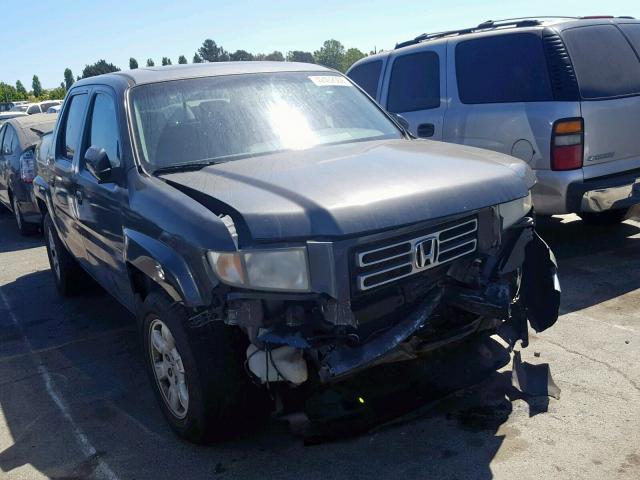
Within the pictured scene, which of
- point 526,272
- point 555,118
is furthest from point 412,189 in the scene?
point 555,118

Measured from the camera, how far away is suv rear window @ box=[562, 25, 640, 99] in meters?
5.68

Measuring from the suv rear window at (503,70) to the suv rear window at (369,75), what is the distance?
4.27 ft

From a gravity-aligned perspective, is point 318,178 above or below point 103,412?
above

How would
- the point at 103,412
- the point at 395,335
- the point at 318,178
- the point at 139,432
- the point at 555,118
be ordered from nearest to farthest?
Result: the point at 395,335 → the point at 318,178 → the point at 139,432 → the point at 103,412 → the point at 555,118

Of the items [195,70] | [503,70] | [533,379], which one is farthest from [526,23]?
[533,379]

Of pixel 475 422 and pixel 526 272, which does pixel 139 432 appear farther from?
pixel 526 272

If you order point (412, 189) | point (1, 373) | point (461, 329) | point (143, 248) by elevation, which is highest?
point (412, 189)

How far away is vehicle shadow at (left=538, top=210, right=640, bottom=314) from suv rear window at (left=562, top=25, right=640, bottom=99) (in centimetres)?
119

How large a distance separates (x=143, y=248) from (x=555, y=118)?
3.68 metres

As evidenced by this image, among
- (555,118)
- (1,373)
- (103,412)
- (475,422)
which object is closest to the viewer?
(475,422)

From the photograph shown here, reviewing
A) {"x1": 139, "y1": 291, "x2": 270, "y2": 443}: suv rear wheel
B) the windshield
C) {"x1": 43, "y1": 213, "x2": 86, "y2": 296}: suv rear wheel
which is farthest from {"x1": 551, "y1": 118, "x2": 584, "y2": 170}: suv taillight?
{"x1": 43, "y1": 213, "x2": 86, "y2": 296}: suv rear wheel

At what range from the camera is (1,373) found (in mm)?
4758

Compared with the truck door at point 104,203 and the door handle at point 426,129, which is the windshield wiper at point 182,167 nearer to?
the truck door at point 104,203

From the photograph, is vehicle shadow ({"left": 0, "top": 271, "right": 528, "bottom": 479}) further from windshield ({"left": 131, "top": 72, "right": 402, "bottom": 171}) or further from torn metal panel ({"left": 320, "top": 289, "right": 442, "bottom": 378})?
windshield ({"left": 131, "top": 72, "right": 402, "bottom": 171})
